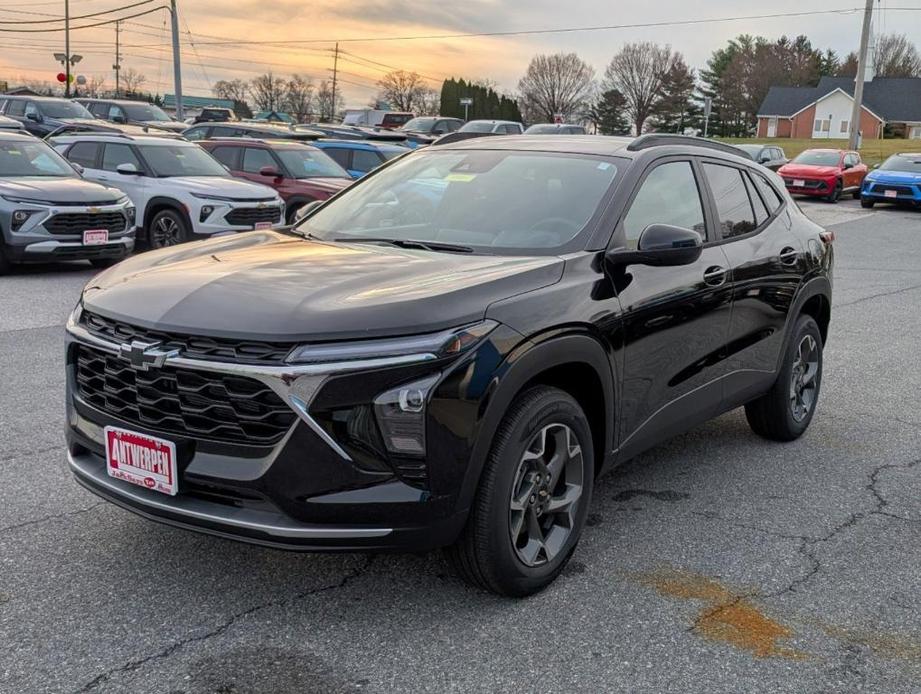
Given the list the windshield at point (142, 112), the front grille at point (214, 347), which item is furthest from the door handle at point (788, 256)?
the windshield at point (142, 112)

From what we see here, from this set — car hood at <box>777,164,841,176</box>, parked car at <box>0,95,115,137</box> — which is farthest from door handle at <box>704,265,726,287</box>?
car hood at <box>777,164,841,176</box>

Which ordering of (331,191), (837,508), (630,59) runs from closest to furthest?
(837,508) → (331,191) → (630,59)

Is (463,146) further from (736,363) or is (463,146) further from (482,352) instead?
(482,352)

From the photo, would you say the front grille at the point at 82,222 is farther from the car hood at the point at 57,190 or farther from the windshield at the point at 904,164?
the windshield at the point at 904,164

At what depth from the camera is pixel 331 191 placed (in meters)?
14.6

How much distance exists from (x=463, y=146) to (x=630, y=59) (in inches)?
4255

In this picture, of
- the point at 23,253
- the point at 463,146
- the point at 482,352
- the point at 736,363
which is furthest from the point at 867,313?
the point at 23,253

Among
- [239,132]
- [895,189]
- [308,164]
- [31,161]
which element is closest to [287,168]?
[308,164]

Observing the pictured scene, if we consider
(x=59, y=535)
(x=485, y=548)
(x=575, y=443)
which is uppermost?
(x=575, y=443)

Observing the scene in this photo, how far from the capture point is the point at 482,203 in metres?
4.34

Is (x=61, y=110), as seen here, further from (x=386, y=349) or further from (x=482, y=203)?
(x=386, y=349)

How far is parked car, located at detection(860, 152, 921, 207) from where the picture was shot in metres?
24.5

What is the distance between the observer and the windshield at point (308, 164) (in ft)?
50.0

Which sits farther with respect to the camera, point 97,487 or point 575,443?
point 575,443
